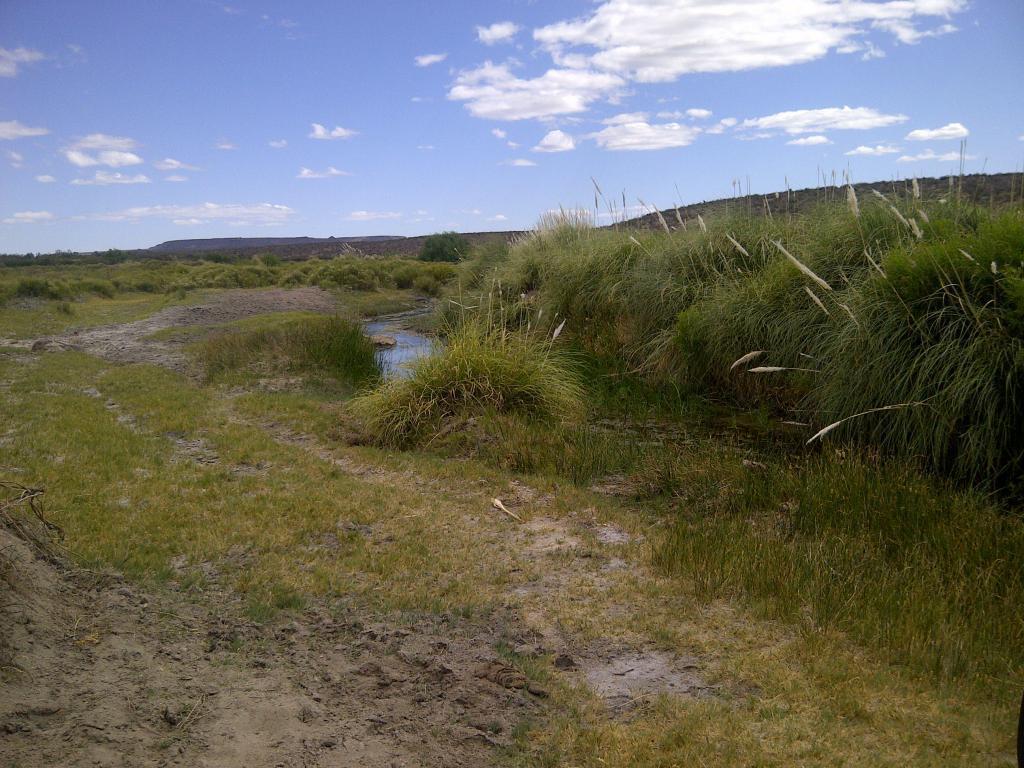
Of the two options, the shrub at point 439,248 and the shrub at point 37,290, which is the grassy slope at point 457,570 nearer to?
the shrub at point 37,290

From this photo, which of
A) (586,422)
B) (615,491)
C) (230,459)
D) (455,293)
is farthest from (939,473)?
(455,293)

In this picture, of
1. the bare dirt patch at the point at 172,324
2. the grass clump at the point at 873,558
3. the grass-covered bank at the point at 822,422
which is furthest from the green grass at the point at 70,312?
the grass clump at the point at 873,558

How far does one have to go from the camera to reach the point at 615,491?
23.6 feet

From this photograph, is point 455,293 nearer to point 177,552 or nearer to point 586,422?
point 586,422

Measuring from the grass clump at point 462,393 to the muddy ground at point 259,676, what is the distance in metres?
3.97

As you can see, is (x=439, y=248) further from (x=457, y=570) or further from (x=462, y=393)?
(x=457, y=570)

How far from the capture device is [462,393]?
9.34 meters

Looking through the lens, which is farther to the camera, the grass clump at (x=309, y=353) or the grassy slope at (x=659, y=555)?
the grass clump at (x=309, y=353)

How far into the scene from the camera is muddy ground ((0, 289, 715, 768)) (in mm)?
3332

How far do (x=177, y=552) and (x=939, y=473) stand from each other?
5.83 m

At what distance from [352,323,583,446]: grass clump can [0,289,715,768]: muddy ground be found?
397 centimetres

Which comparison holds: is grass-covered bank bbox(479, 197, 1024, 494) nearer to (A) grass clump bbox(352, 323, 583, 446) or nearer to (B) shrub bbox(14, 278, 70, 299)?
(A) grass clump bbox(352, 323, 583, 446)

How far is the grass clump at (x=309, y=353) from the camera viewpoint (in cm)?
1270

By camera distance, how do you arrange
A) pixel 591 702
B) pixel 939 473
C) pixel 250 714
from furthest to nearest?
pixel 939 473 → pixel 591 702 → pixel 250 714
